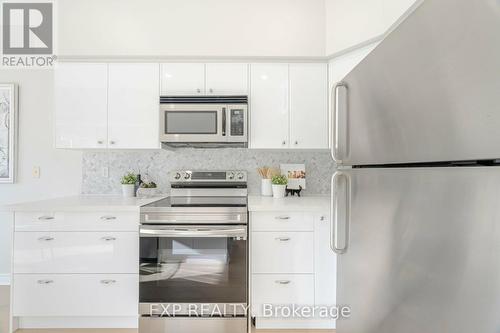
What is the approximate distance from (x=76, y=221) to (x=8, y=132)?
1.45 metres

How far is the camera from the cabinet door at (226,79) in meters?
2.29

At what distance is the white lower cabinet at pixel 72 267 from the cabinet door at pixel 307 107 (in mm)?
1516

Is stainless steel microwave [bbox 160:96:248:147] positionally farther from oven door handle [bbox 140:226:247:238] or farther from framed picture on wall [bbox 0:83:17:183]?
framed picture on wall [bbox 0:83:17:183]

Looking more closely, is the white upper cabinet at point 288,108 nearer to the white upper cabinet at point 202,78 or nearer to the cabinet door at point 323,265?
the white upper cabinet at point 202,78

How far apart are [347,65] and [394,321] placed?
1932mm

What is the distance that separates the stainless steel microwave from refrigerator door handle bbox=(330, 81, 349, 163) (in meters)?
1.11

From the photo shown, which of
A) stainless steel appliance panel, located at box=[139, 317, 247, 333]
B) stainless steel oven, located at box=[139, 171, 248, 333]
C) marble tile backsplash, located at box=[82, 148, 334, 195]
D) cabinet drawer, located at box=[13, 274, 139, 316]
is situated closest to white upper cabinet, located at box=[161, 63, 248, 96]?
marble tile backsplash, located at box=[82, 148, 334, 195]

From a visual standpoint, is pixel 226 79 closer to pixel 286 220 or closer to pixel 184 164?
pixel 184 164

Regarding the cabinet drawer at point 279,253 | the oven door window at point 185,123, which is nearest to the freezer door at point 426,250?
the cabinet drawer at point 279,253

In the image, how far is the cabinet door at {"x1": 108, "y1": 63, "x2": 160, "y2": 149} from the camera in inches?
90.0

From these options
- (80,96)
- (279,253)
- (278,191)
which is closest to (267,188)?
(278,191)

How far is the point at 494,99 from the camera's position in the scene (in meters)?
0.42

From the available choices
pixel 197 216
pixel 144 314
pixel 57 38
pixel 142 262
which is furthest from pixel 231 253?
pixel 57 38

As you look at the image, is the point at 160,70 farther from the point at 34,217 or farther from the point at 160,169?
the point at 34,217
